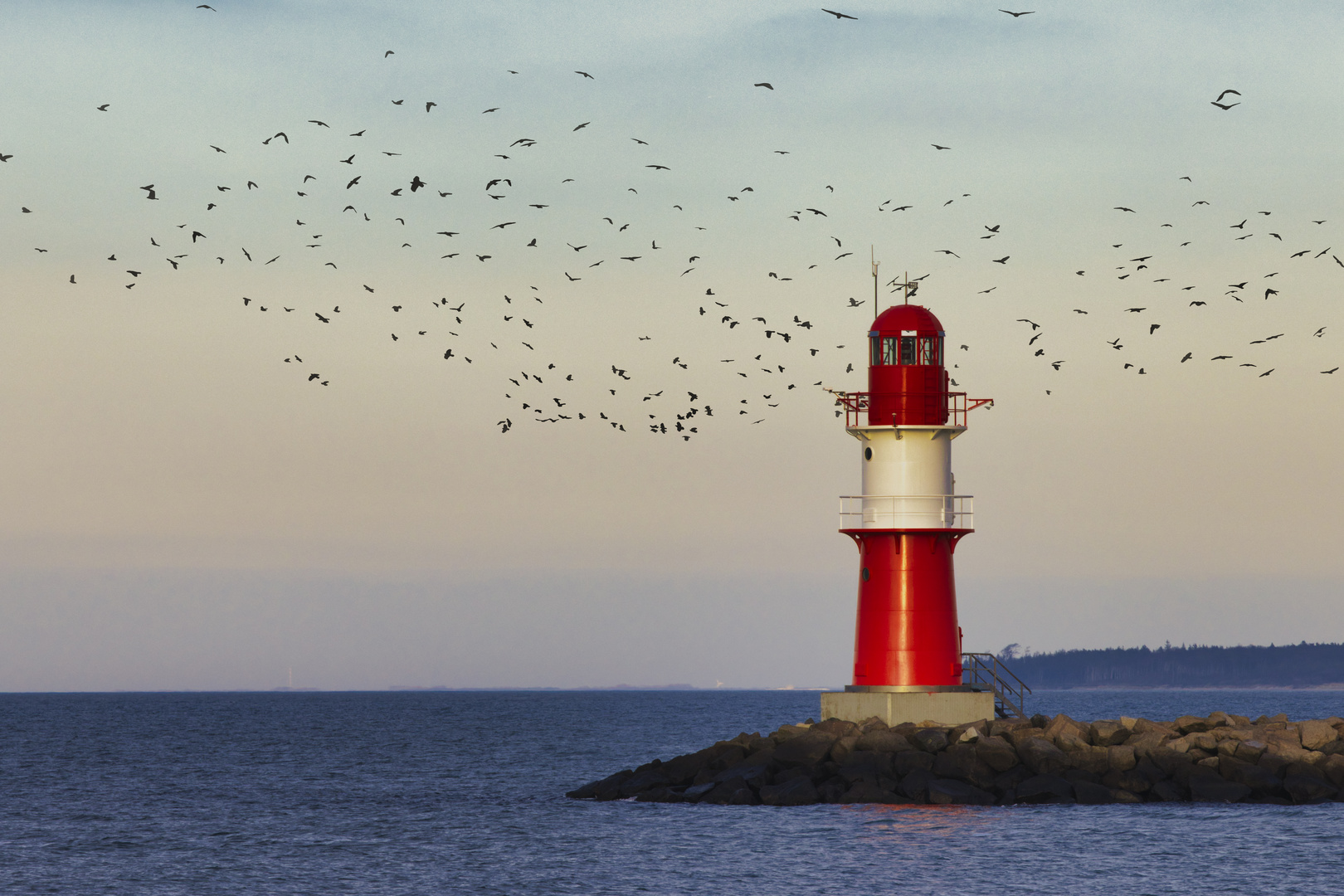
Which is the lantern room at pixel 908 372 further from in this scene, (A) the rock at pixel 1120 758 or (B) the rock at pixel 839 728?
(A) the rock at pixel 1120 758

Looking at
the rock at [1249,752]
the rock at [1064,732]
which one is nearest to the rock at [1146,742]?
the rock at [1064,732]

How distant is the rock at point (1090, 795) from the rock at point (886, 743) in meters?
3.57

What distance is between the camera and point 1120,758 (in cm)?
3462

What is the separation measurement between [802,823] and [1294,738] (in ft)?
37.8

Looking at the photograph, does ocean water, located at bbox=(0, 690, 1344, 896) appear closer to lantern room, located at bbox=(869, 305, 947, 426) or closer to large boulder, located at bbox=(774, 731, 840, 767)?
large boulder, located at bbox=(774, 731, 840, 767)

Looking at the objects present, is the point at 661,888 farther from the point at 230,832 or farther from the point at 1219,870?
the point at 230,832

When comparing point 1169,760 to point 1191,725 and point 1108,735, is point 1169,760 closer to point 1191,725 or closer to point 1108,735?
point 1108,735

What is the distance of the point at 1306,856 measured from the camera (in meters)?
30.3

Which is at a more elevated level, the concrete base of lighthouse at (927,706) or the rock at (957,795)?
the concrete base of lighthouse at (927,706)

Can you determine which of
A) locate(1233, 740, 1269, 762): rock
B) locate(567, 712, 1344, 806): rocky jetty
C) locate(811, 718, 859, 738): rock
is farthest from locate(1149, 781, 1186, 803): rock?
locate(811, 718, 859, 738): rock

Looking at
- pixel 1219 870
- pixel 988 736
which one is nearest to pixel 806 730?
pixel 988 736

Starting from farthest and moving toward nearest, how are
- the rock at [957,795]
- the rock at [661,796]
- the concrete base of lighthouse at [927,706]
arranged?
the rock at [661,796] → the concrete base of lighthouse at [927,706] → the rock at [957,795]

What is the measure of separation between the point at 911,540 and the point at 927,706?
3671mm

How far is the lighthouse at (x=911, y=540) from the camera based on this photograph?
35.2 m
